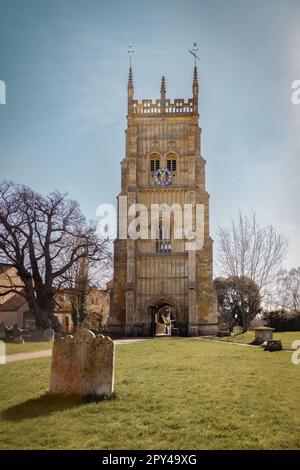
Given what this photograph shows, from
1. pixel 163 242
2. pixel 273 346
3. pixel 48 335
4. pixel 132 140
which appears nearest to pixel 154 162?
pixel 132 140

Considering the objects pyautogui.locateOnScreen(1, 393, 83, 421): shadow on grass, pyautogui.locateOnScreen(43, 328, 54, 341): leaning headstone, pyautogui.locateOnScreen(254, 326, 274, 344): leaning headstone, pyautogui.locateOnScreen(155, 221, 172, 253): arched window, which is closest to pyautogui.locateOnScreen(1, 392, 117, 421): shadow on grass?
pyautogui.locateOnScreen(1, 393, 83, 421): shadow on grass

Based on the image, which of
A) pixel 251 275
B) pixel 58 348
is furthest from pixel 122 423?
pixel 251 275

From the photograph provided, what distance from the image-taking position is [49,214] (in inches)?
1230

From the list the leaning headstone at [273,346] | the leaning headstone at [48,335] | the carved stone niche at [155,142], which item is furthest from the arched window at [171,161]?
the leaning headstone at [273,346]

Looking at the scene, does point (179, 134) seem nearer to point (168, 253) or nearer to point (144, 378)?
point (168, 253)

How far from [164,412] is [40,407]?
227cm

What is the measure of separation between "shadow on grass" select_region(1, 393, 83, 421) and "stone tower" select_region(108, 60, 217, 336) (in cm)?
2603

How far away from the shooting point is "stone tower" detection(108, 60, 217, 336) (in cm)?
3534

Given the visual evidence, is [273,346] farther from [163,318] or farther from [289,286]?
[289,286]

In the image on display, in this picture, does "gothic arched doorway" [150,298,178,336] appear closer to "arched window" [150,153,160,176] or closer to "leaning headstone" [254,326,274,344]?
"arched window" [150,153,160,176]

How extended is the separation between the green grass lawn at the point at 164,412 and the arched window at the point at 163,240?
23.9 m

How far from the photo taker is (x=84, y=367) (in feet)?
30.0

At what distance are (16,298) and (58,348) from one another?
4032 centimetres

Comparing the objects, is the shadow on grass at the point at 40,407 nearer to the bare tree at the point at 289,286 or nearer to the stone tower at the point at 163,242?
the stone tower at the point at 163,242
